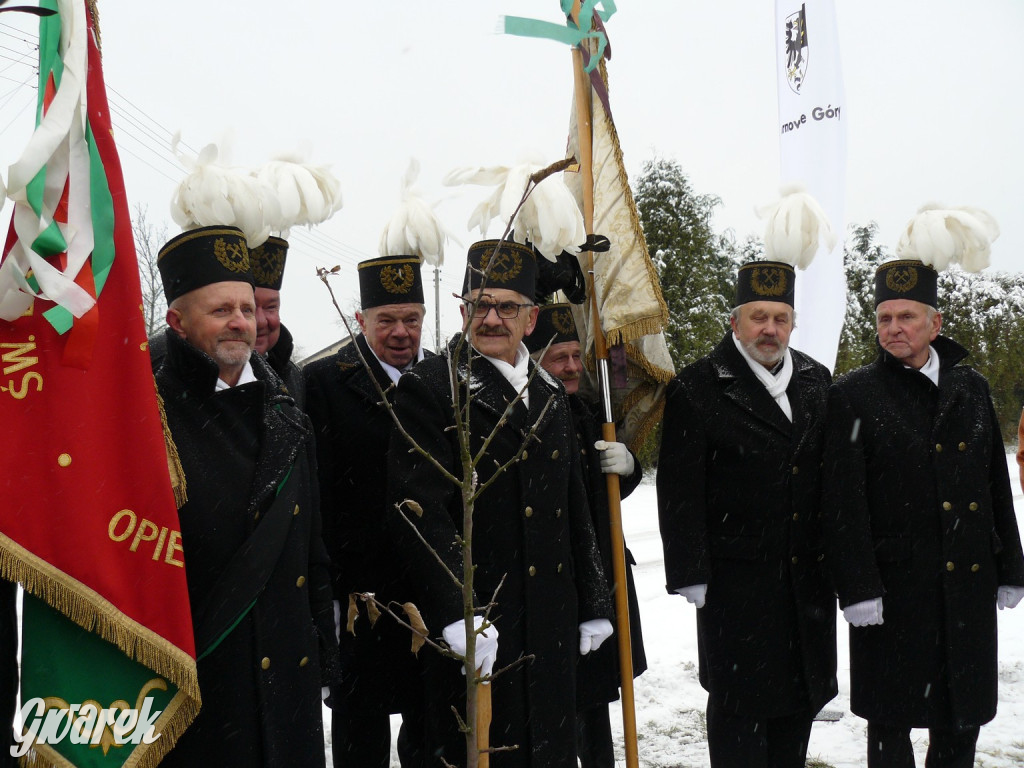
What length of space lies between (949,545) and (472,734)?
2893 millimetres

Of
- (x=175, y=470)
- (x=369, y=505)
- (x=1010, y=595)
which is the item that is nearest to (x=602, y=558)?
(x=369, y=505)

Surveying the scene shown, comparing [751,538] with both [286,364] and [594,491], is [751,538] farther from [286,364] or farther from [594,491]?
[286,364]

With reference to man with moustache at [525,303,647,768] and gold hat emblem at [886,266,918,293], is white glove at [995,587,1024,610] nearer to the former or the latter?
gold hat emblem at [886,266,918,293]

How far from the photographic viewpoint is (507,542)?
3.16 meters

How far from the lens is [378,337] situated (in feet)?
13.4

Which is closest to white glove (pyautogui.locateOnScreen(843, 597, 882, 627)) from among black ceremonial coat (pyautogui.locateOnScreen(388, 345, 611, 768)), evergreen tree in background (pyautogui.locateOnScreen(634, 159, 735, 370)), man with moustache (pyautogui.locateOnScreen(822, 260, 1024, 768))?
man with moustache (pyautogui.locateOnScreen(822, 260, 1024, 768))

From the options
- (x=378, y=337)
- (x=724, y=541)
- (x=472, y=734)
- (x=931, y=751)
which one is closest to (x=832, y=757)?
(x=931, y=751)

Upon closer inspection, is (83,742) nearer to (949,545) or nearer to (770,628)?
(770,628)

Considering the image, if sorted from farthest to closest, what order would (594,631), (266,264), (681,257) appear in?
(681,257) < (266,264) < (594,631)

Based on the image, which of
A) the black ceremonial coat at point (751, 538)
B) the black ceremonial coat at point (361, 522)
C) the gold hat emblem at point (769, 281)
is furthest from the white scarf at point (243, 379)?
the gold hat emblem at point (769, 281)

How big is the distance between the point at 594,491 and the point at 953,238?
2039 mm

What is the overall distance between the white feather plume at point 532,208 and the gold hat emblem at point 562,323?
2.66 ft

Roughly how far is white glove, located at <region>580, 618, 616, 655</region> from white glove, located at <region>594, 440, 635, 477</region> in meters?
0.71

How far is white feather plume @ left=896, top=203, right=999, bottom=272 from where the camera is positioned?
4207mm
